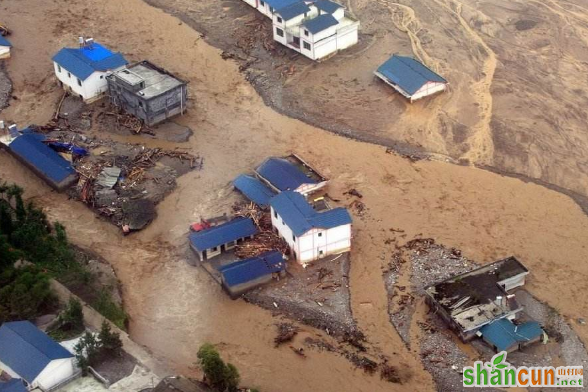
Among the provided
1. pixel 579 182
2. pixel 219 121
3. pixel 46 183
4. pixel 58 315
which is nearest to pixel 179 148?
pixel 219 121

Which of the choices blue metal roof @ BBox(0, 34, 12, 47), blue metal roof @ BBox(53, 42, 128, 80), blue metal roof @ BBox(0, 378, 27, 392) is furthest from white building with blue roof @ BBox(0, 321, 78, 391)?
blue metal roof @ BBox(0, 34, 12, 47)

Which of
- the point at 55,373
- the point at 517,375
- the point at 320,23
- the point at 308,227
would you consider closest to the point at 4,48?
the point at 320,23

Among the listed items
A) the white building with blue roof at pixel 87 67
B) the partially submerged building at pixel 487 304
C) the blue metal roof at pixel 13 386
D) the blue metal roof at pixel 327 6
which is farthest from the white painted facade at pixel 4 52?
the partially submerged building at pixel 487 304

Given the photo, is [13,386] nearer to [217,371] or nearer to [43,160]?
[217,371]

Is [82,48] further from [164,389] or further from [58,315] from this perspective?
[164,389]

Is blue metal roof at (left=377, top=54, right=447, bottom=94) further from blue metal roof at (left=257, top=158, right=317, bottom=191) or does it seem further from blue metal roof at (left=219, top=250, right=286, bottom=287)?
blue metal roof at (left=219, top=250, right=286, bottom=287)

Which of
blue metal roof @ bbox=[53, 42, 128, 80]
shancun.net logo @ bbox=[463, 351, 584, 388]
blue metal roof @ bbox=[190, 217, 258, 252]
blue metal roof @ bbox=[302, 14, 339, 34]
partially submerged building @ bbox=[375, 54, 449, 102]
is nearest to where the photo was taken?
shancun.net logo @ bbox=[463, 351, 584, 388]
